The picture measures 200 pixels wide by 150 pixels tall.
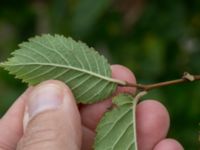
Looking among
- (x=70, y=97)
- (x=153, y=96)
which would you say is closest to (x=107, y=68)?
(x=70, y=97)

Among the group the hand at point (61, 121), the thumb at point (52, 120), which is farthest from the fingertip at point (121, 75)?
the thumb at point (52, 120)

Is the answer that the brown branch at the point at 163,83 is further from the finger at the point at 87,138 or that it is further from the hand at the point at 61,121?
the finger at the point at 87,138

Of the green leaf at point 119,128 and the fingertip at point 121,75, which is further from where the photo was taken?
the fingertip at point 121,75

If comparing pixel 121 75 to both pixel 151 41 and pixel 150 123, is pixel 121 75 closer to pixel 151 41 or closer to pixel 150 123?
pixel 150 123

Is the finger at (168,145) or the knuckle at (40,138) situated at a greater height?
the knuckle at (40,138)

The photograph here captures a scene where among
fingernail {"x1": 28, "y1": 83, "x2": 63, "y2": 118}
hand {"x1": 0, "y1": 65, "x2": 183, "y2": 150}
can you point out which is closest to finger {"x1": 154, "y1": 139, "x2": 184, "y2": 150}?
hand {"x1": 0, "y1": 65, "x2": 183, "y2": 150}

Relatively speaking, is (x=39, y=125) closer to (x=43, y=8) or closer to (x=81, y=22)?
(x=81, y=22)

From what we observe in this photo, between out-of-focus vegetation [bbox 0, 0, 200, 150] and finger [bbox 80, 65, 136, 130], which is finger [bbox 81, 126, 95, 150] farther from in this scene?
out-of-focus vegetation [bbox 0, 0, 200, 150]
